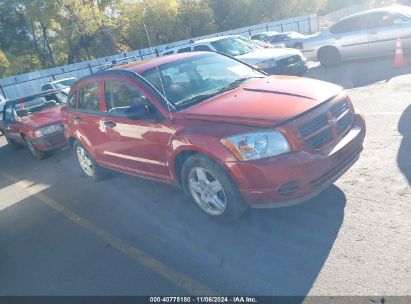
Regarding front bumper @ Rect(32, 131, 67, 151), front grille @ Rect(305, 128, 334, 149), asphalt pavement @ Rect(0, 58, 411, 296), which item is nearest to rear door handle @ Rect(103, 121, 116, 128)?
asphalt pavement @ Rect(0, 58, 411, 296)

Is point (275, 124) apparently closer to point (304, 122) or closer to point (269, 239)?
point (304, 122)

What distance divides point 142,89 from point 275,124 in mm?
1832

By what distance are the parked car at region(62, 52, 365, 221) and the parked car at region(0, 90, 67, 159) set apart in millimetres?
3654

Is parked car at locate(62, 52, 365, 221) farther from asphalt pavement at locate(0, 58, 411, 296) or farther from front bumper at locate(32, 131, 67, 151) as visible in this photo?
front bumper at locate(32, 131, 67, 151)

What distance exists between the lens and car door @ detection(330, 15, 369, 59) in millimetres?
10656

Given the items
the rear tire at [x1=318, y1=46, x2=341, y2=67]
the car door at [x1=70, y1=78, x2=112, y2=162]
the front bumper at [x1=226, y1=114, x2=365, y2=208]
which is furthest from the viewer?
the rear tire at [x1=318, y1=46, x2=341, y2=67]

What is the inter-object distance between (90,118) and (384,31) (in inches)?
329

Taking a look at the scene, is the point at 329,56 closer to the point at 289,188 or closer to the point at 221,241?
the point at 289,188

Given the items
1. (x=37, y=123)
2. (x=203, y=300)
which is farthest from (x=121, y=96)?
(x=37, y=123)

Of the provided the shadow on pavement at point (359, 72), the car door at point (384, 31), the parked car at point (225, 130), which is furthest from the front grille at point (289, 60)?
the parked car at point (225, 130)

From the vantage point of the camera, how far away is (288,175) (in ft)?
11.3

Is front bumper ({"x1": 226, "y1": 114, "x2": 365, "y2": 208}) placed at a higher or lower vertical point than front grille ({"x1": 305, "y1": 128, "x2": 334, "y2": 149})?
lower

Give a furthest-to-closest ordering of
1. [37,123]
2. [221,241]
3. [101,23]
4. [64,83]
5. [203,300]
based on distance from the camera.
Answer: [101,23]
[64,83]
[37,123]
[221,241]
[203,300]

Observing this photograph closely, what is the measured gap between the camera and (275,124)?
138 inches
